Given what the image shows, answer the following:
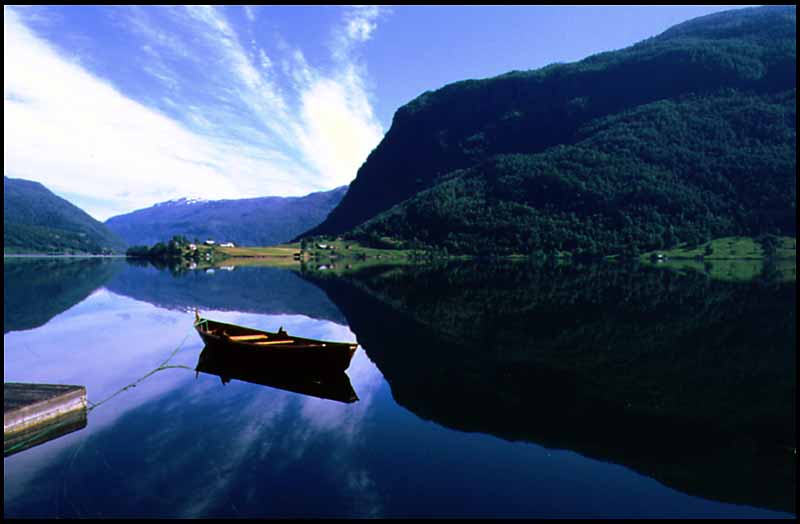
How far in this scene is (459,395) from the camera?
813 inches

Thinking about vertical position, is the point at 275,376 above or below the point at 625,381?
above

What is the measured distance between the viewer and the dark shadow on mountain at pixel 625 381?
14547 millimetres

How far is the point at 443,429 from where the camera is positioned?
17000 millimetres

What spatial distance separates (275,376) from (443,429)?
36.5 feet

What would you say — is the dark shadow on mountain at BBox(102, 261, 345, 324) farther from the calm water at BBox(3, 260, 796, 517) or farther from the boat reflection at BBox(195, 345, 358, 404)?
the boat reflection at BBox(195, 345, 358, 404)

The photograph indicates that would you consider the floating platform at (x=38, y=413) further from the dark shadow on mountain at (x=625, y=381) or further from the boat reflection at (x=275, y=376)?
the dark shadow on mountain at (x=625, y=381)

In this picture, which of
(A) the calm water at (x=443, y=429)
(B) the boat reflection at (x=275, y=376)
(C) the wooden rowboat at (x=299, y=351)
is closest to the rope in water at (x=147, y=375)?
(A) the calm water at (x=443, y=429)

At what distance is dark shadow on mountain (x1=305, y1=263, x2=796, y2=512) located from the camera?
14.5 m

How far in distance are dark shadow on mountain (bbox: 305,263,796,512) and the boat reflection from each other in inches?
113

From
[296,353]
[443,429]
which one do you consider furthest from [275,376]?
[443,429]

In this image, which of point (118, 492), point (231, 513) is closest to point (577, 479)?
point (231, 513)

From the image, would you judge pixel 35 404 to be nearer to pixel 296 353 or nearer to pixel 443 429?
pixel 296 353

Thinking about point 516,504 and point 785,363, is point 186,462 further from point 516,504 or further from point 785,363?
point 785,363

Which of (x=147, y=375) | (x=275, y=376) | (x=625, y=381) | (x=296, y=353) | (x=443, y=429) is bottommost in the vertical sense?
(x=625, y=381)
